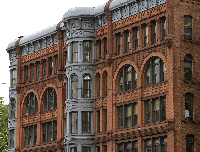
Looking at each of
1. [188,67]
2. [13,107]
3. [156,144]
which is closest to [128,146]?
[156,144]

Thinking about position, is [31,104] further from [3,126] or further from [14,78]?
[3,126]

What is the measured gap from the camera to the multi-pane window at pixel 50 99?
85938 mm

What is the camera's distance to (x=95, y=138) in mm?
78625

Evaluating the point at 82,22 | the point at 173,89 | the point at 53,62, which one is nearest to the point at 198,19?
the point at 173,89

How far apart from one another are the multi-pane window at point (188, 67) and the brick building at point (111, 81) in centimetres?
9

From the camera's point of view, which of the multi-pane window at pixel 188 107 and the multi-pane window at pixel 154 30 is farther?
the multi-pane window at pixel 154 30

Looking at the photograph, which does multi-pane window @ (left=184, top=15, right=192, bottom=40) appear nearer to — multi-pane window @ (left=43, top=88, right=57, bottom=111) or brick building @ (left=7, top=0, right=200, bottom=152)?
brick building @ (left=7, top=0, right=200, bottom=152)

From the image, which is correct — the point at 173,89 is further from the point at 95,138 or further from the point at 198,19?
the point at 95,138

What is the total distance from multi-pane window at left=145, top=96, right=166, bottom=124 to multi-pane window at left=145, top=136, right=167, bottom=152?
1.77 meters

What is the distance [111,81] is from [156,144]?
9.78 meters

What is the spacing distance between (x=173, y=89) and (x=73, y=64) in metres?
14.9

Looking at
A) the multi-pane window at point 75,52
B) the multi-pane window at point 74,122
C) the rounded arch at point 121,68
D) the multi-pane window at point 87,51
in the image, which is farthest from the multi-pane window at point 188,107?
the multi-pane window at point 75,52

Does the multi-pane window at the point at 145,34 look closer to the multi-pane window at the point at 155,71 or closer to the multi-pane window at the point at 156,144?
the multi-pane window at the point at 155,71

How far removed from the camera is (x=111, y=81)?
77312 mm
